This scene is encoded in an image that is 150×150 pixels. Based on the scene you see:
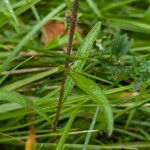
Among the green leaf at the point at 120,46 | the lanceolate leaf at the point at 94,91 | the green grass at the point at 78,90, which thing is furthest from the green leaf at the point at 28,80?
the lanceolate leaf at the point at 94,91

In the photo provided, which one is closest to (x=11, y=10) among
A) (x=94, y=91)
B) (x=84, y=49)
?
(x=84, y=49)

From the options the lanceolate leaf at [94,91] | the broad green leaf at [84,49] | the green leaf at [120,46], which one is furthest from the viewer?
the green leaf at [120,46]

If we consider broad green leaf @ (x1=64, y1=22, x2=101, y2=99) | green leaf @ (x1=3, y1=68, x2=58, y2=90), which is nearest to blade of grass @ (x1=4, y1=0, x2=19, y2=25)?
broad green leaf @ (x1=64, y1=22, x2=101, y2=99)

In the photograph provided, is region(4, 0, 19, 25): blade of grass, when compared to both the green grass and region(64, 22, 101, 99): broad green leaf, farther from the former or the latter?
region(64, 22, 101, 99): broad green leaf

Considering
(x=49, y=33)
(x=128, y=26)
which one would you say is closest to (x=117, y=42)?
(x=128, y=26)

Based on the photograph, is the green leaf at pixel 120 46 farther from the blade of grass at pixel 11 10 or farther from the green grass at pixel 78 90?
the blade of grass at pixel 11 10

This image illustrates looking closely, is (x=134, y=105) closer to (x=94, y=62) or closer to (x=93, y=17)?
(x=94, y=62)

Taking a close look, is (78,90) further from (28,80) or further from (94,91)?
(94,91)

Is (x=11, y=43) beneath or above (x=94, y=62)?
above

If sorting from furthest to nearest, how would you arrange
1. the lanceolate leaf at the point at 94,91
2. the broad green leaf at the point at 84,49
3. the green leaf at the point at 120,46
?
the green leaf at the point at 120,46, the broad green leaf at the point at 84,49, the lanceolate leaf at the point at 94,91
